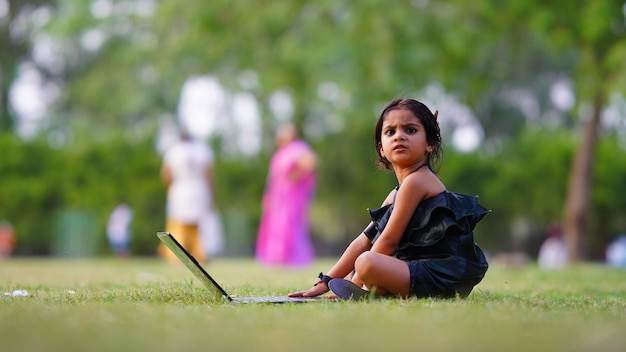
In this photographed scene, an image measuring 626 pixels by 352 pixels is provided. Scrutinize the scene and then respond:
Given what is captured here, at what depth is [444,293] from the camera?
4973 millimetres

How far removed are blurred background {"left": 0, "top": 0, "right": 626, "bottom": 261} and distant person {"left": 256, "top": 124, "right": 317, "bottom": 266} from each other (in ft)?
6.90

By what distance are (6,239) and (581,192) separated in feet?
47.5

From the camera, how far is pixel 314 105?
24.5m

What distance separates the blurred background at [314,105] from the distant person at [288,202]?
2103 millimetres

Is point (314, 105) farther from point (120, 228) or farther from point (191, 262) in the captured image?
point (191, 262)

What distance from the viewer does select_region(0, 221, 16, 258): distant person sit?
23.5 metres

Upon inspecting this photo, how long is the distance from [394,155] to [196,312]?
1.65m

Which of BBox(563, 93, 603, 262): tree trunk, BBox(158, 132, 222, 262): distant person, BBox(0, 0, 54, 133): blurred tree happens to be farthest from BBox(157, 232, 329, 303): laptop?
BBox(0, 0, 54, 133): blurred tree

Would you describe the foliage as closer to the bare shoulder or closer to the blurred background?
the blurred background

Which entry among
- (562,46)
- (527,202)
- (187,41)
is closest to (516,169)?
(527,202)

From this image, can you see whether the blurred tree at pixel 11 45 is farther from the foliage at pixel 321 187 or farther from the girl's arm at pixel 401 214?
the girl's arm at pixel 401 214

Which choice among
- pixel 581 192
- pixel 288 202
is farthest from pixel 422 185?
pixel 581 192

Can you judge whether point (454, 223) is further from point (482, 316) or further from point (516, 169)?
point (516, 169)

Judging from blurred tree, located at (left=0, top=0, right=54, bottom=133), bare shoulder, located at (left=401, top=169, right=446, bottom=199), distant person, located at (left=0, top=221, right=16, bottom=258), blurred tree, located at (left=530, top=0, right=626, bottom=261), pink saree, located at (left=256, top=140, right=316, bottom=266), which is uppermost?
blurred tree, located at (left=0, top=0, right=54, bottom=133)
